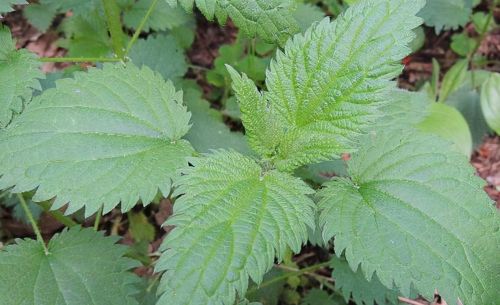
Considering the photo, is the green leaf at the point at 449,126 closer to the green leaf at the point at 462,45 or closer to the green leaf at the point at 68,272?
the green leaf at the point at 462,45

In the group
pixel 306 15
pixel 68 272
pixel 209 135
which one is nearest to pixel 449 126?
pixel 306 15

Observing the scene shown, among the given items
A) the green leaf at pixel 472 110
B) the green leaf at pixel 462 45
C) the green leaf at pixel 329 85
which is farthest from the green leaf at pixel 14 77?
the green leaf at pixel 462 45

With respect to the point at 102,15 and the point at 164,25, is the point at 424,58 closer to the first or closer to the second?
the point at 164,25

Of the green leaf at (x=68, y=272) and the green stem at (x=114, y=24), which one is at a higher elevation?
the green stem at (x=114, y=24)

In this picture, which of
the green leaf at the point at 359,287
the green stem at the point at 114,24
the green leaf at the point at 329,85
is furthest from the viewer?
the green leaf at the point at 359,287

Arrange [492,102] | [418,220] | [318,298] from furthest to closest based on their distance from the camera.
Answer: [492,102] → [318,298] → [418,220]

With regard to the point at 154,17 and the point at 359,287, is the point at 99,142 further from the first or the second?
the point at 154,17

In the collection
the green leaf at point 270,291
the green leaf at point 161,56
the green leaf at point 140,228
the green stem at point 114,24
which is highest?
the green stem at point 114,24

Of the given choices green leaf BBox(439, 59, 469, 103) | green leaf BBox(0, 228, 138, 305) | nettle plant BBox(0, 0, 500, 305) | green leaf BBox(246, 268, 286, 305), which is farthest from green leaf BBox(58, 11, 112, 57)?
green leaf BBox(439, 59, 469, 103)
